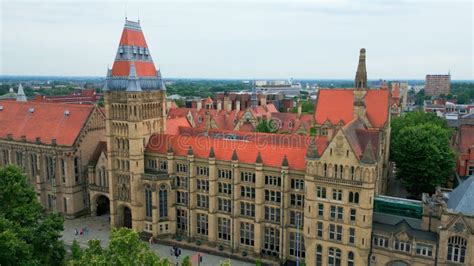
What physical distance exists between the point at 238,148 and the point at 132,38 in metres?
28.0

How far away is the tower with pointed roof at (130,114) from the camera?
7125cm

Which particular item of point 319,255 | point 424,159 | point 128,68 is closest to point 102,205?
point 128,68

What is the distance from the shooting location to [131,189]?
243ft

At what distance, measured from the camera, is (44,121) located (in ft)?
292

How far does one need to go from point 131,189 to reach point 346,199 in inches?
1560

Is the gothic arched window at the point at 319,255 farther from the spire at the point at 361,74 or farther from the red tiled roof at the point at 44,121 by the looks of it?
the red tiled roof at the point at 44,121

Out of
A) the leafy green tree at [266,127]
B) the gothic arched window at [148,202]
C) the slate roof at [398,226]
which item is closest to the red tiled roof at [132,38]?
the gothic arched window at [148,202]

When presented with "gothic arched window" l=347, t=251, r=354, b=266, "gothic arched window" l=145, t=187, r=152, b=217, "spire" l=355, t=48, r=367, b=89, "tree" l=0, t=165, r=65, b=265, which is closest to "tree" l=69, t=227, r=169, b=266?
"tree" l=0, t=165, r=65, b=265

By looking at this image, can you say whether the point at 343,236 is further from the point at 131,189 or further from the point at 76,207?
the point at 76,207

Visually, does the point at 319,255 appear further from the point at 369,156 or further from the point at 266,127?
the point at 266,127

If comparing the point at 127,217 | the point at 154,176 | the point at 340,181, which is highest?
the point at 340,181

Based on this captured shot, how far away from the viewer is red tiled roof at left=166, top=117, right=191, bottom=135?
295ft

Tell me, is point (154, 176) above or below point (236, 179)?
below

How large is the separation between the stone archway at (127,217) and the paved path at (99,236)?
146 inches
